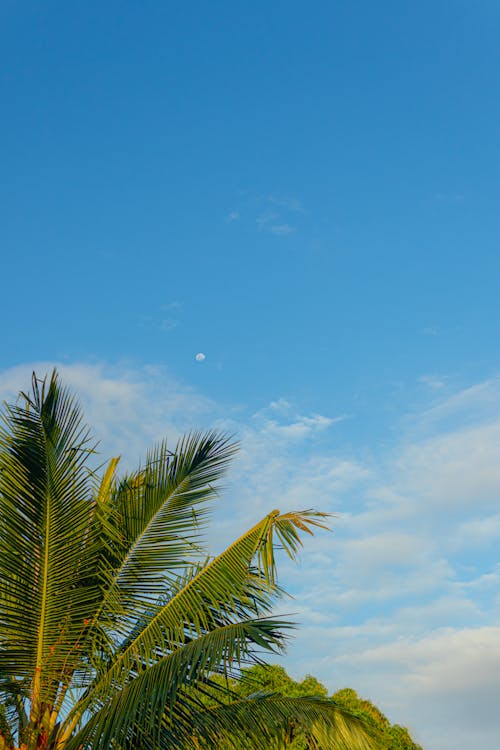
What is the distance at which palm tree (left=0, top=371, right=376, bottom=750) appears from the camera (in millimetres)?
8156

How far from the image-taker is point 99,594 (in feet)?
29.1

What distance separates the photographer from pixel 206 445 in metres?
9.35

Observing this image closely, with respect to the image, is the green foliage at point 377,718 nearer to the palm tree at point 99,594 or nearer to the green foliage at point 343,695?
the green foliage at point 343,695

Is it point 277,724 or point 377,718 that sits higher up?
point 377,718

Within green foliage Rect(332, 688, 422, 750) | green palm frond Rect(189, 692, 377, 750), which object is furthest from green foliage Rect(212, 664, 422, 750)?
green palm frond Rect(189, 692, 377, 750)

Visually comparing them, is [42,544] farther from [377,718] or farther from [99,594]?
[377,718]

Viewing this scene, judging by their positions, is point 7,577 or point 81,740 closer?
point 81,740

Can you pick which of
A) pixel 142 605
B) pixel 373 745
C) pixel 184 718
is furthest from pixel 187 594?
pixel 373 745

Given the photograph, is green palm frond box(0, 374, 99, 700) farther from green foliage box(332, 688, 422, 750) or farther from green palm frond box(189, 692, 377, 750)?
green foliage box(332, 688, 422, 750)

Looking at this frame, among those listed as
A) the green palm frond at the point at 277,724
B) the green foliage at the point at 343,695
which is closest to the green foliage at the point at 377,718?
the green foliage at the point at 343,695

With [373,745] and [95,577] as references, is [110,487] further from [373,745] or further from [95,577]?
[373,745]

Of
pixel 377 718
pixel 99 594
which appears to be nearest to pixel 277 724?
pixel 99 594

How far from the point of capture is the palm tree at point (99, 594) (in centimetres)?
816

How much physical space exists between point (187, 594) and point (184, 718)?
1285 millimetres
